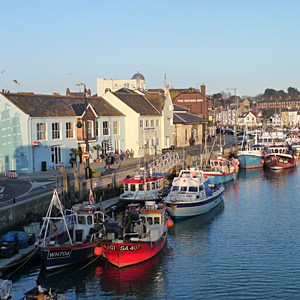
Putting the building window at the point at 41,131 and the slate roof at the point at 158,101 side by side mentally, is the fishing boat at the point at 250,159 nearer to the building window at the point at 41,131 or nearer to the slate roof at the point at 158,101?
the slate roof at the point at 158,101

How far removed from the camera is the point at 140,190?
3966cm

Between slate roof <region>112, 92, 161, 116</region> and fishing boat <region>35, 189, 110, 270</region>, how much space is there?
113 ft

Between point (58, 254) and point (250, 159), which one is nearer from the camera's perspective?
point (58, 254)

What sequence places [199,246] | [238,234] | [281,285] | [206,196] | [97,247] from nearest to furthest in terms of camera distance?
1. [281,285]
2. [97,247]
3. [199,246]
4. [238,234]
5. [206,196]

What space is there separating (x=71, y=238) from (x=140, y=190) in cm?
1218

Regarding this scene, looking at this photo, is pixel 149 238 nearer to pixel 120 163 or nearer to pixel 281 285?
pixel 281 285

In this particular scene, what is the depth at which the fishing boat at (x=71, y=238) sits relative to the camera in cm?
2559

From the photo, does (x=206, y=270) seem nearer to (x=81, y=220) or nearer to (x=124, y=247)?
(x=124, y=247)

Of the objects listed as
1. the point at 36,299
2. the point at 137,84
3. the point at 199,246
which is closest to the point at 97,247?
the point at 36,299

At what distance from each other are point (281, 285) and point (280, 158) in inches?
1866

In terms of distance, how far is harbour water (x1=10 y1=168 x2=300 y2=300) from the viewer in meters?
23.7

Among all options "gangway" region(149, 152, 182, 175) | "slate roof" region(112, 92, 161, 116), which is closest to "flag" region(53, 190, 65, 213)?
"gangway" region(149, 152, 182, 175)

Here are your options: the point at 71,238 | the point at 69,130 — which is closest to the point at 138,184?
the point at 71,238

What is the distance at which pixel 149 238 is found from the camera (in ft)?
91.4
